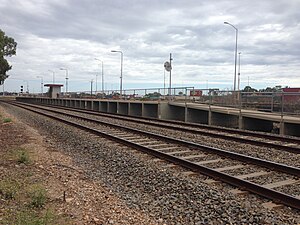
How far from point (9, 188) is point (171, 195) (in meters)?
3.20

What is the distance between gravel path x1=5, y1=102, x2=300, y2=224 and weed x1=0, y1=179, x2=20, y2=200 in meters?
1.83

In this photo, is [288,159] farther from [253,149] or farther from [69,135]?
[69,135]

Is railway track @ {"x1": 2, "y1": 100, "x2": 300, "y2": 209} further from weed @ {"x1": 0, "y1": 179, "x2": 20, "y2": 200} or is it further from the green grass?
weed @ {"x1": 0, "y1": 179, "x2": 20, "y2": 200}

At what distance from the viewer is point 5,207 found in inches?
222

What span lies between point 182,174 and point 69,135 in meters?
8.74

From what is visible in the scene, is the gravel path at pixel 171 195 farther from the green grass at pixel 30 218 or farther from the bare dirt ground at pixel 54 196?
the green grass at pixel 30 218

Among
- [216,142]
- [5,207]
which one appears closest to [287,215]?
[5,207]

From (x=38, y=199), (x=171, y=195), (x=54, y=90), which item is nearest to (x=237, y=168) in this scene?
(x=171, y=195)

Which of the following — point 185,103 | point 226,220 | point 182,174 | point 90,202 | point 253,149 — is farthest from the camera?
point 185,103

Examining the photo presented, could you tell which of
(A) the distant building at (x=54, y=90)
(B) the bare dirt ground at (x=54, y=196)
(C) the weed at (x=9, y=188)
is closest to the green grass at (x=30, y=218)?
(B) the bare dirt ground at (x=54, y=196)

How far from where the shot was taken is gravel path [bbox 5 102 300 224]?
5352 millimetres

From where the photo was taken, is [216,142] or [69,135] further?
[69,135]

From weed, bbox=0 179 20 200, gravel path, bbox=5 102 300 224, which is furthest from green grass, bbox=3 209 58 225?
gravel path, bbox=5 102 300 224

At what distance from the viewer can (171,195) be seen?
654 centimetres
